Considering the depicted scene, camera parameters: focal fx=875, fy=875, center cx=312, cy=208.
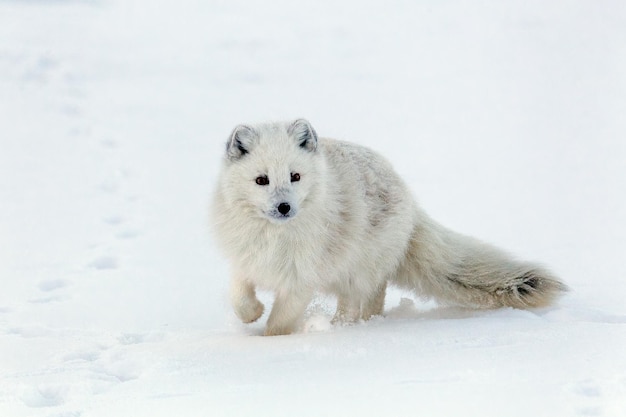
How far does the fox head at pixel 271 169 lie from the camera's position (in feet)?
16.4

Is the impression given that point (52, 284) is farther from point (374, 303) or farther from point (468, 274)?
point (468, 274)

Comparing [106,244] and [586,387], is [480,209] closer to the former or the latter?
[106,244]

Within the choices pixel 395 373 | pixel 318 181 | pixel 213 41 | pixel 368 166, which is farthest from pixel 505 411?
pixel 213 41

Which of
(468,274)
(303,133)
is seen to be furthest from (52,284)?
(468,274)

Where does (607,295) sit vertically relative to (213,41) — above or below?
below

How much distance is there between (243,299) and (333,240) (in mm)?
706

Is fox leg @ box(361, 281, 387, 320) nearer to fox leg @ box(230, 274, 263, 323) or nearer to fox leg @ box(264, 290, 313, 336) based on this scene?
fox leg @ box(264, 290, 313, 336)

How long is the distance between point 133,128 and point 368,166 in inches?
232

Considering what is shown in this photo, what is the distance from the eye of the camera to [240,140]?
17.1ft

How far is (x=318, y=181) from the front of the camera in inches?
207

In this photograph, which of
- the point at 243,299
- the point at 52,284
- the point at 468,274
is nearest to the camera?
the point at 243,299

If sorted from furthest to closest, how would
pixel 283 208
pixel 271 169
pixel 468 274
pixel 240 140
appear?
1. pixel 468 274
2. pixel 240 140
3. pixel 271 169
4. pixel 283 208

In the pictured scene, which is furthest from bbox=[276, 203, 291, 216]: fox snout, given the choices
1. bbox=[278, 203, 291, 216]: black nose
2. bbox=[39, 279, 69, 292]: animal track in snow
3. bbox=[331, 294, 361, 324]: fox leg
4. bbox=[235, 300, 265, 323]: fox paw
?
bbox=[39, 279, 69, 292]: animal track in snow

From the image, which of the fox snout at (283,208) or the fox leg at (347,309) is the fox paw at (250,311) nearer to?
the fox leg at (347,309)
